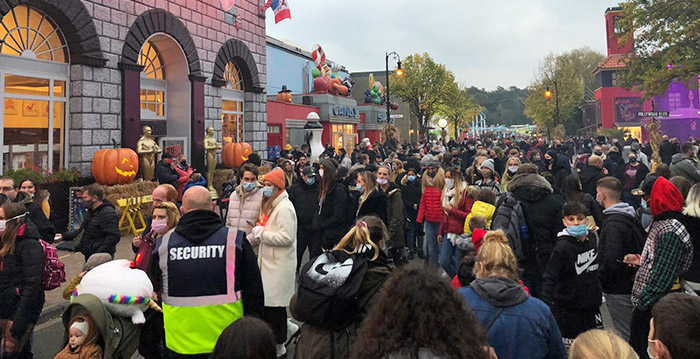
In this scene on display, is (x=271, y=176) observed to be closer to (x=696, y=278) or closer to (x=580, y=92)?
(x=696, y=278)

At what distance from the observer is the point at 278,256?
16.2 ft

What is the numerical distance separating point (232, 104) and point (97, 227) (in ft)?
45.4

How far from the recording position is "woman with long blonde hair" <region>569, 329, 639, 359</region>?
1.92m

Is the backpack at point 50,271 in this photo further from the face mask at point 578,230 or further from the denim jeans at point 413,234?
the denim jeans at point 413,234

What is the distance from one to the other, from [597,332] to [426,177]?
575 cm

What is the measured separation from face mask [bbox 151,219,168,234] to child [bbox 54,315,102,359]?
3.97ft

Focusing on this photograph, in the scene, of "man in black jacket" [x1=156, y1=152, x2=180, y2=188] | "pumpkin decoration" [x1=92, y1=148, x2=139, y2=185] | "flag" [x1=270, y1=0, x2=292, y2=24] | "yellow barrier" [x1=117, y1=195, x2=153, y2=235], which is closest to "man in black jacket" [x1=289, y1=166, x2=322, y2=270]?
"yellow barrier" [x1=117, y1=195, x2=153, y2=235]

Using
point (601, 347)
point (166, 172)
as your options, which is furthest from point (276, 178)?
point (166, 172)

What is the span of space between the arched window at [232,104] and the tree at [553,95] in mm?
41982

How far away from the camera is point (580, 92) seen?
193 feet

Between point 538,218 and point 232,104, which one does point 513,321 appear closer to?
point 538,218

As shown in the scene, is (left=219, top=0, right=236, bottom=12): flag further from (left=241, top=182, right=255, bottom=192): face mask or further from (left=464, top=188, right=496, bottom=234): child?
(left=464, top=188, right=496, bottom=234): child

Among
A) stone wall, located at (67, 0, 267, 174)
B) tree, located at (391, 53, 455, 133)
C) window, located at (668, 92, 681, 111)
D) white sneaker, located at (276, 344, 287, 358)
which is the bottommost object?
white sneaker, located at (276, 344, 287, 358)

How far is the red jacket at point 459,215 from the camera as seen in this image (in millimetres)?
6582
